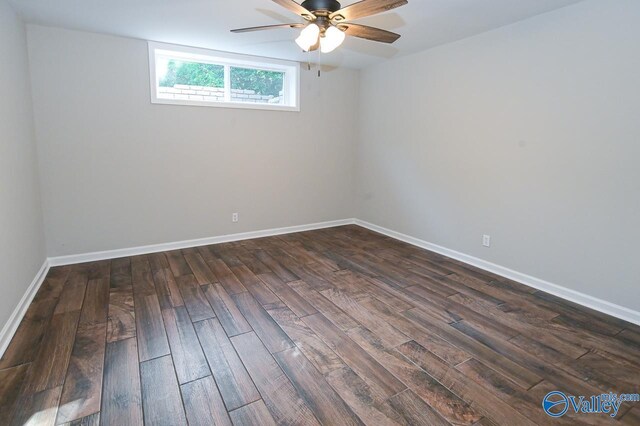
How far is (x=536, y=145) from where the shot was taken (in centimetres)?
305

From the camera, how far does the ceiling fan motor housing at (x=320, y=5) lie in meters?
2.06

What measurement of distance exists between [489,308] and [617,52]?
2.14m

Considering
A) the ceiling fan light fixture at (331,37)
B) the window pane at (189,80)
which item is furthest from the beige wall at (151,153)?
the ceiling fan light fixture at (331,37)

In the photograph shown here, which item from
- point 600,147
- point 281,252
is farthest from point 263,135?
point 600,147

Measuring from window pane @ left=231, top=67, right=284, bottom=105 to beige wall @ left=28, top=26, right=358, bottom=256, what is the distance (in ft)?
0.74

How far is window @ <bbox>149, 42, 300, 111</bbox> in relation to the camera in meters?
→ 3.89

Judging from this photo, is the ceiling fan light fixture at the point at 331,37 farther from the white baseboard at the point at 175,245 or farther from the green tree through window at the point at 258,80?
the white baseboard at the point at 175,245

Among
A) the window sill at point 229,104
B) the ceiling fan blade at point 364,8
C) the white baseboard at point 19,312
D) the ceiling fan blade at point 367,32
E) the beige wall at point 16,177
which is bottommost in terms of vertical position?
the white baseboard at point 19,312

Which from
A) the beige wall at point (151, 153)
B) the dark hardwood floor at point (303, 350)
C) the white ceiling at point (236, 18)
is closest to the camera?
the dark hardwood floor at point (303, 350)

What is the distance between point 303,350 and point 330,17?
7.04ft

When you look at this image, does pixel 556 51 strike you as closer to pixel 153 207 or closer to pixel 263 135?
pixel 263 135

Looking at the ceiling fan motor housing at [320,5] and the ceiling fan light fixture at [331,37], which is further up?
the ceiling fan motor housing at [320,5]

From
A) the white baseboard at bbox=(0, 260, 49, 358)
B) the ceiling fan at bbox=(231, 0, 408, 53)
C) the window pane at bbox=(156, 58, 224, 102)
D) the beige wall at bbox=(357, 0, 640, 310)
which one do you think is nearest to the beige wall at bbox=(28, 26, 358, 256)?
the window pane at bbox=(156, 58, 224, 102)

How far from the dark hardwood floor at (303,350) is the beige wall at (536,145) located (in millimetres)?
458
